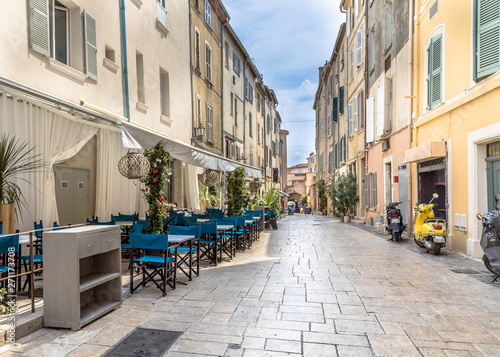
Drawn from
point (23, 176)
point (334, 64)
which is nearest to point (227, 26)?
point (334, 64)

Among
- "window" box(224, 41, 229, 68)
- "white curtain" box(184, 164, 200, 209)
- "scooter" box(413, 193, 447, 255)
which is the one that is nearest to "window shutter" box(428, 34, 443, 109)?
"scooter" box(413, 193, 447, 255)

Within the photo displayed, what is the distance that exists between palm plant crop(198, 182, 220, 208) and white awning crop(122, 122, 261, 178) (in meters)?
2.99

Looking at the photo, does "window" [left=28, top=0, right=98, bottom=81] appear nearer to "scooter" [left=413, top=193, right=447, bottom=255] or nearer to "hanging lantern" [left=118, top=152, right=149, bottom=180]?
"hanging lantern" [left=118, top=152, right=149, bottom=180]

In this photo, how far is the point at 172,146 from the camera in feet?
20.9

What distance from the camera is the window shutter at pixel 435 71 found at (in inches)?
336

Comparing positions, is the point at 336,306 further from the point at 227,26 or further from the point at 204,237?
the point at 227,26

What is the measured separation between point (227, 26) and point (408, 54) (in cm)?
958

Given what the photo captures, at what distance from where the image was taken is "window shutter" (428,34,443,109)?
852cm

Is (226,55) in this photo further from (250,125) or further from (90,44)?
(90,44)

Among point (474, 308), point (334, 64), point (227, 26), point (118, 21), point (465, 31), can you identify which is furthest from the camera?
point (334, 64)

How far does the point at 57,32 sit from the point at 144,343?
21.5 ft

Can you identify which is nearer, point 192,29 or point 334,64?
point 192,29

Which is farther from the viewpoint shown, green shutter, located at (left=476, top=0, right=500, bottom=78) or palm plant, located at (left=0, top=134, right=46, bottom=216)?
green shutter, located at (left=476, top=0, right=500, bottom=78)

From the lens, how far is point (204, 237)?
767cm
